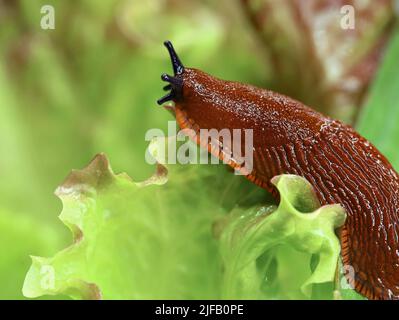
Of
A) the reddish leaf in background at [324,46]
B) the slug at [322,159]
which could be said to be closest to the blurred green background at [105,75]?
the reddish leaf in background at [324,46]

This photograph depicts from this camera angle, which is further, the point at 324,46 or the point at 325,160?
the point at 324,46
